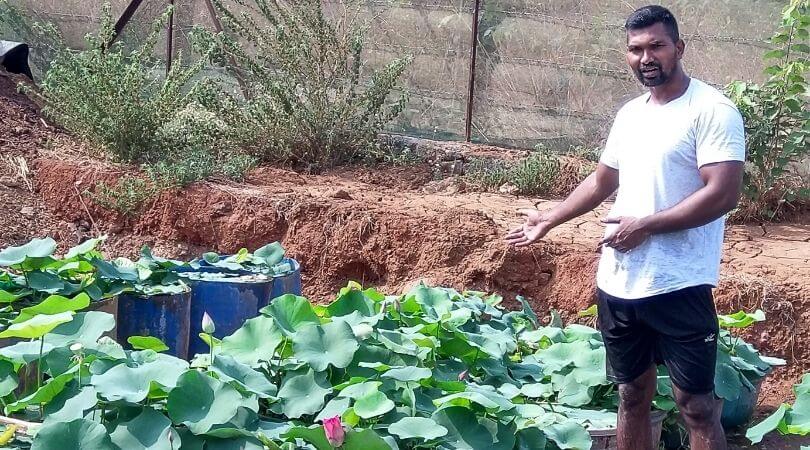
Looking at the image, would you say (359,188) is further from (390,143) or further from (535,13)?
(535,13)

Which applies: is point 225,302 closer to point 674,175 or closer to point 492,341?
point 492,341

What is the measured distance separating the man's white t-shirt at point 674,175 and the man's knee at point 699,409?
0.36m

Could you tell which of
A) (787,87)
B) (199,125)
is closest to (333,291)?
(199,125)

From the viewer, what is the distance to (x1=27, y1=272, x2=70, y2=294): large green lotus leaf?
12.1 feet

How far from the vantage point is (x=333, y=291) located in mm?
6172

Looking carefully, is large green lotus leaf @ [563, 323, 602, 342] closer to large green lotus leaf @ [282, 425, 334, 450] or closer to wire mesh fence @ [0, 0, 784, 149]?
large green lotus leaf @ [282, 425, 334, 450]

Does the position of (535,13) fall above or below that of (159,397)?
above

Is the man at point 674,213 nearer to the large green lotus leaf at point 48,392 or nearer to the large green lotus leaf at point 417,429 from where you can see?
Result: the large green lotus leaf at point 417,429

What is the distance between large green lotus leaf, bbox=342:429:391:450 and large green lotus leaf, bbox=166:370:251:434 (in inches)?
13.0

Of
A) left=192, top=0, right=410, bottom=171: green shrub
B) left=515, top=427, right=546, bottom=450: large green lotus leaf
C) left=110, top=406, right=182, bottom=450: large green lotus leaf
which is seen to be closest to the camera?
left=110, top=406, right=182, bottom=450: large green lotus leaf

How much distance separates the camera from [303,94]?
775 cm

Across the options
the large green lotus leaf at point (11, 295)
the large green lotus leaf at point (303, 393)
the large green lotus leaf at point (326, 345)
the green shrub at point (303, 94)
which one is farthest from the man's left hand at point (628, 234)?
the green shrub at point (303, 94)

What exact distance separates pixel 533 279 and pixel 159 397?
321 centimetres

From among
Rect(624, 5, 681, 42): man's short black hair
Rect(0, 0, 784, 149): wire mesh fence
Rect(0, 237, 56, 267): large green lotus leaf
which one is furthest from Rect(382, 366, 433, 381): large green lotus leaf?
Rect(0, 0, 784, 149): wire mesh fence
